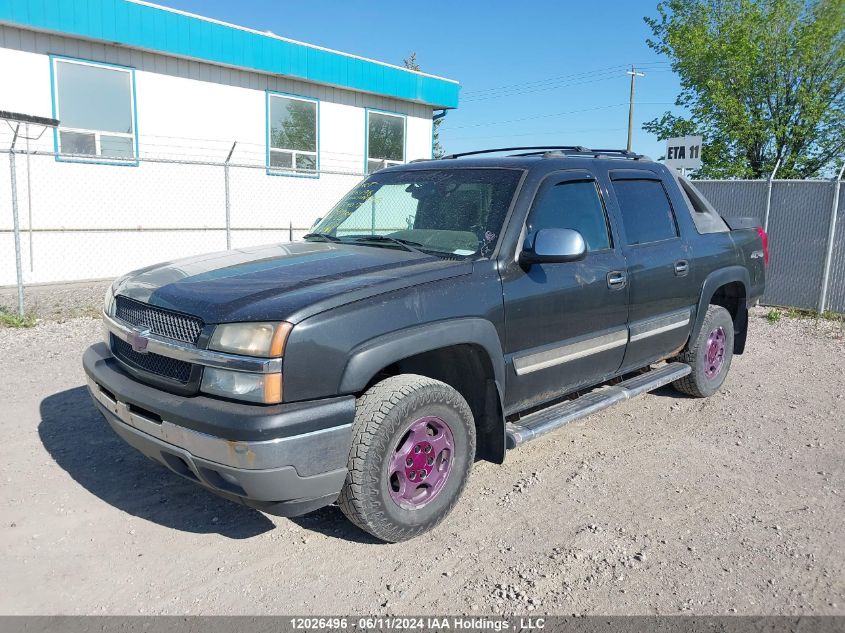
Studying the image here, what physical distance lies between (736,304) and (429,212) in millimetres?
3407

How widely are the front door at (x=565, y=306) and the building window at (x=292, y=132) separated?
1079 centimetres

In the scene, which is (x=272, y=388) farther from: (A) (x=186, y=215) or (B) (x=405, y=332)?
(A) (x=186, y=215)

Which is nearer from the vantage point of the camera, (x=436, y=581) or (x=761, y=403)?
(x=436, y=581)

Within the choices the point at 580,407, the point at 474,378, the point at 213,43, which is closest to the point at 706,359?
the point at 580,407

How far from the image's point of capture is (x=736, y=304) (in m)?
5.96

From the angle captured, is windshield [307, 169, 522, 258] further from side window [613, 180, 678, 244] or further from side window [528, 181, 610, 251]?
side window [613, 180, 678, 244]

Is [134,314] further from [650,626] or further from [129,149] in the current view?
[129,149]

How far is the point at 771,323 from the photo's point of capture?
9.43 metres

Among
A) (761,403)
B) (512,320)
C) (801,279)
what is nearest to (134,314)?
(512,320)

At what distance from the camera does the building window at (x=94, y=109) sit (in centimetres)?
1120

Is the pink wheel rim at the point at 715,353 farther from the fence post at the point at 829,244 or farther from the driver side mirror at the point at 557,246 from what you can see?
the fence post at the point at 829,244

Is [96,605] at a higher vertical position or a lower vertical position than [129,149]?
lower

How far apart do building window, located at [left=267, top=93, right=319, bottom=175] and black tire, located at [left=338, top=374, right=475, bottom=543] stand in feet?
38.2

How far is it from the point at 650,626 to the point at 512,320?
62.4 inches
